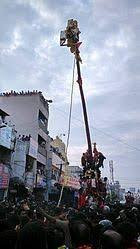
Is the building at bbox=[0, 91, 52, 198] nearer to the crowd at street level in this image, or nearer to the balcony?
the balcony

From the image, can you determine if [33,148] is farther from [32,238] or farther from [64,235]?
[32,238]

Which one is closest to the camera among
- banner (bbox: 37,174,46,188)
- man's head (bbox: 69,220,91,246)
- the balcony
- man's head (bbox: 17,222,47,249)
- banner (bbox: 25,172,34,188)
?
man's head (bbox: 17,222,47,249)

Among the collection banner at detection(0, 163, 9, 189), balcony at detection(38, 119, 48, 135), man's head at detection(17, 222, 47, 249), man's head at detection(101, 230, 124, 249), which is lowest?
man's head at detection(101, 230, 124, 249)

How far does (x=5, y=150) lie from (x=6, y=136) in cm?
307

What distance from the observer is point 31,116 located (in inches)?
1857

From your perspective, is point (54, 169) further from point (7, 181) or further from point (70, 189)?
point (7, 181)

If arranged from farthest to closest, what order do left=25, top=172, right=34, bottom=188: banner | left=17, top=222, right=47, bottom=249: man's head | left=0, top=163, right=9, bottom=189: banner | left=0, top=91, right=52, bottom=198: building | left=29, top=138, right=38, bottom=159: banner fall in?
1. left=0, top=91, right=52, bottom=198: building
2. left=29, top=138, right=38, bottom=159: banner
3. left=25, top=172, right=34, bottom=188: banner
4. left=0, top=163, right=9, bottom=189: banner
5. left=17, top=222, right=47, bottom=249: man's head

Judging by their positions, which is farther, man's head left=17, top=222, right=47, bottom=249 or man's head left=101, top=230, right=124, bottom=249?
man's head left=101, top=230, right=124, bottom=249

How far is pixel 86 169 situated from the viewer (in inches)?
1074

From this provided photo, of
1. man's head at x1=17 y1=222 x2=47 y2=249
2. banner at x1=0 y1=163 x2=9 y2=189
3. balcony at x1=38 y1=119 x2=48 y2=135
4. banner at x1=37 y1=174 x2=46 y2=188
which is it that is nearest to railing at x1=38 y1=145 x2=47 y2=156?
balcony at x1=38 y1=119 x2=48 y2=135

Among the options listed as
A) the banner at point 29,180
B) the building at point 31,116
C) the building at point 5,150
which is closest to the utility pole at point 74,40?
the building at point 5,150

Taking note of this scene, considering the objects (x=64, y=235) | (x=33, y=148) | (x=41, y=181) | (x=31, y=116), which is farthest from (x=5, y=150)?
(x=64, y=235)

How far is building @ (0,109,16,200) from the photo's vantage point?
32.2 m

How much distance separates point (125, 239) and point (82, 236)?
885 millimetres
